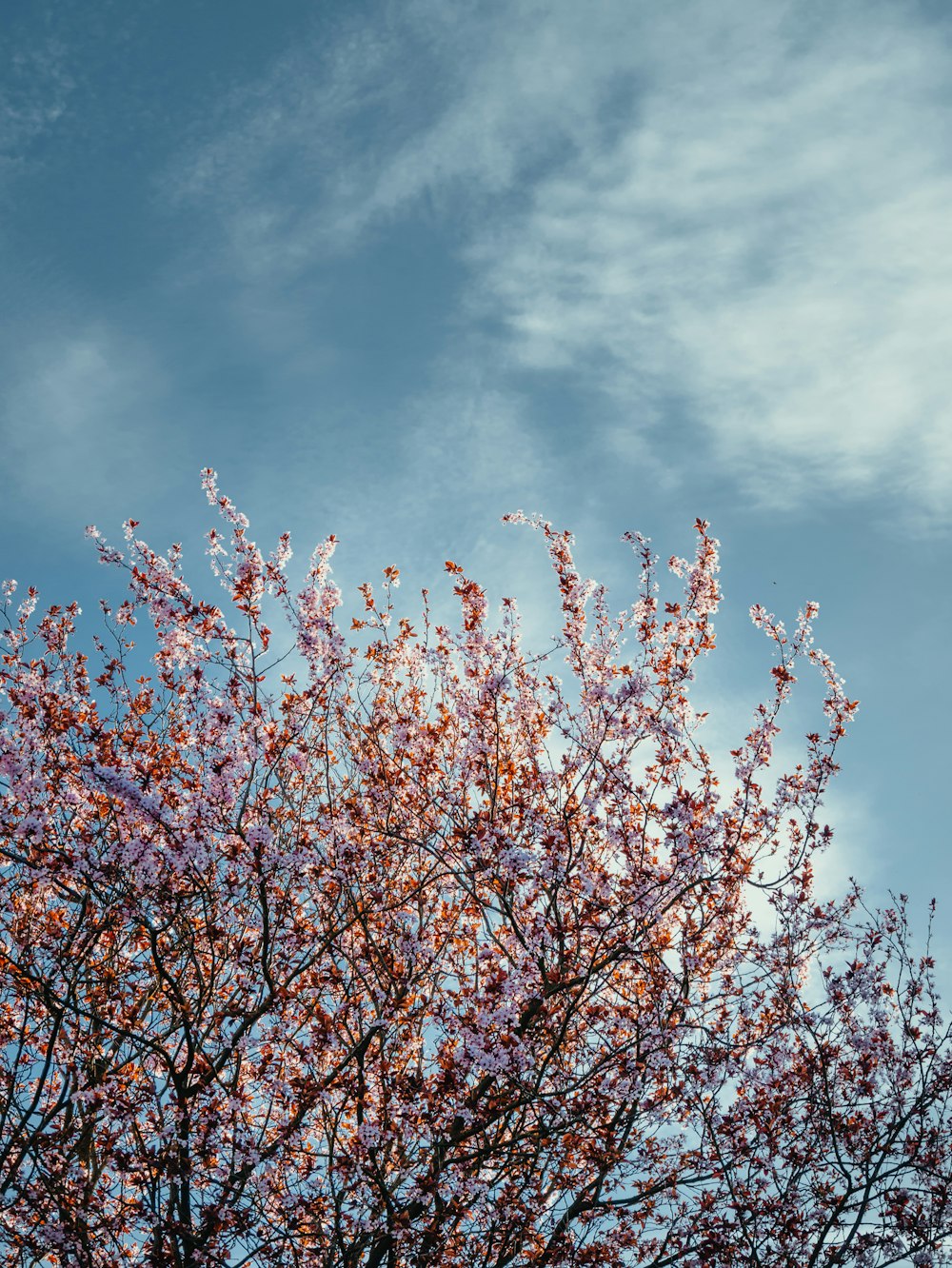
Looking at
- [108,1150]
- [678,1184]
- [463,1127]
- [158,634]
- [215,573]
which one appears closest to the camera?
[108,1150]

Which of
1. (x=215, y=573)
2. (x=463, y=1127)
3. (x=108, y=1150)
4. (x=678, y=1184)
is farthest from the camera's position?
(x=215, y=573)

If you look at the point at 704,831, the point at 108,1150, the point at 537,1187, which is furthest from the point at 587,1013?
the point at 108,1150

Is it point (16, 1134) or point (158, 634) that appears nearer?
point (16, 1134)

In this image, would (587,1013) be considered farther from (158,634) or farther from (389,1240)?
(158,634)

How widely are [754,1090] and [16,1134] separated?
657 cm

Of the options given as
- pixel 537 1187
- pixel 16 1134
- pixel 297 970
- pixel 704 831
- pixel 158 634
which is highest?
pixel 158 634

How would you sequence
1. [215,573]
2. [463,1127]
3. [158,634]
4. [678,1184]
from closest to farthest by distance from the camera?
[463,1127]
[678,1184]
[215,573]
[158,634]

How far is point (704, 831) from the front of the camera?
347 inches

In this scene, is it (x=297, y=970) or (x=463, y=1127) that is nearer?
(x=463, y=1127)

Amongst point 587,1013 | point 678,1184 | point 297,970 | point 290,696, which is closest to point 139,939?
point 297,970

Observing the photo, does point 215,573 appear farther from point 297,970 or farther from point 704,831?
point 704,831

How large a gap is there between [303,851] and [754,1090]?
196 inches

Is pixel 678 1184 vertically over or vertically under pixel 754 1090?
under

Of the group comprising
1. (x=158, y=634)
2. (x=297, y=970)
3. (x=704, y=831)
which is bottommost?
(x=297, y=970)
